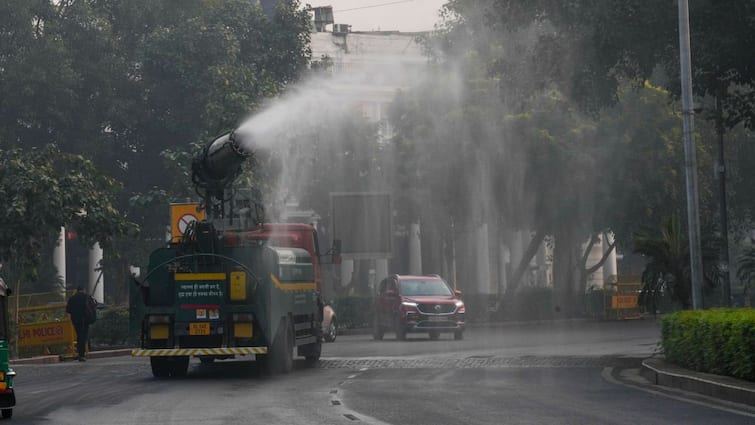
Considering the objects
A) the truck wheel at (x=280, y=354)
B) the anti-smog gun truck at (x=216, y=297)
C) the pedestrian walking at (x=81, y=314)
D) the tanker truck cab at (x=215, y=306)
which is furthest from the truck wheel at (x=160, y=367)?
the pedestrian walking at (x=81, y=314)

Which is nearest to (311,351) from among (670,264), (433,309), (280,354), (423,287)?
(280,354)

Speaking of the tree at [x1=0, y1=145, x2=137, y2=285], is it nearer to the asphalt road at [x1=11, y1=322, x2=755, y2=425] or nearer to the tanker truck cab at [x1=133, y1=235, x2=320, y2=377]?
the asphalt road at [x1=11, y1=322, x2=755, y2=425]

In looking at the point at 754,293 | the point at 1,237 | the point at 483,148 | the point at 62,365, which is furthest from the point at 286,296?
the point at 754,293

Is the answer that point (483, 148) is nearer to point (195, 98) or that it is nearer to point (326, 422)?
point (195, 98)

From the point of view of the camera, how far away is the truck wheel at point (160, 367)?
23266 mm

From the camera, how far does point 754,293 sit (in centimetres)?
5822

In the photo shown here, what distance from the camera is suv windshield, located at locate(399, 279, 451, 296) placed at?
37938mm

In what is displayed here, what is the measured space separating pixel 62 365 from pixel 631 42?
14744mm

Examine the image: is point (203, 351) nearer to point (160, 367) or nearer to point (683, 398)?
point (160, 367)

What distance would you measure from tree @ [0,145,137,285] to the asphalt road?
346cm

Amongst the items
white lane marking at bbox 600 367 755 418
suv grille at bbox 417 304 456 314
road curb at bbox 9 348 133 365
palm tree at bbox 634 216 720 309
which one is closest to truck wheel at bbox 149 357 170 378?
white lane marking at bbox 600 367 755 418

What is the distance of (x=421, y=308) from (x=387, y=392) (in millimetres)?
18363

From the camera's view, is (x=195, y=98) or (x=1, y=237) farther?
(x=195, y=98)

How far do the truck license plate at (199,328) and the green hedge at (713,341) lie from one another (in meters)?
7.97
